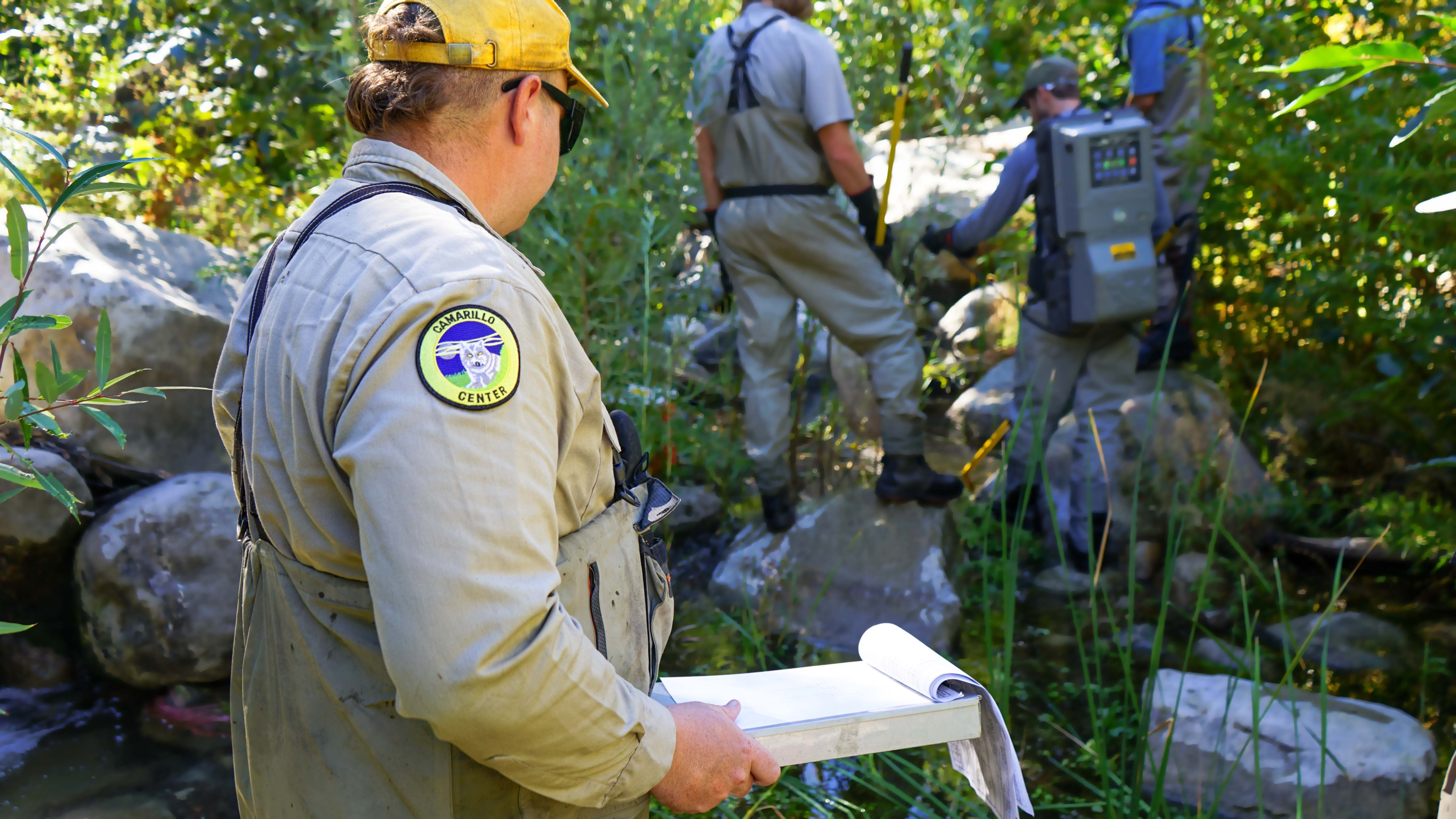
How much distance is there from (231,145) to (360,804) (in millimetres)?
5139

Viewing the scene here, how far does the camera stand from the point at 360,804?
3.82 feet

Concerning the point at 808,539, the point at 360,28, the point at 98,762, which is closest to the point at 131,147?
the point at 98,762

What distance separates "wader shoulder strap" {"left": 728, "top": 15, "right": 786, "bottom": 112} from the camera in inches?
160

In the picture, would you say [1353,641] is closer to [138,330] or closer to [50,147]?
[50,147]

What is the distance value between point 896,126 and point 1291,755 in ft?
8.32

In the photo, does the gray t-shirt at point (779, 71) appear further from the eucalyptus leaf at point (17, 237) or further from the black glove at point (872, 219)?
the eucalyptus leaf at point (17, 237)

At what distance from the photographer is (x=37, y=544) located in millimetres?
3576

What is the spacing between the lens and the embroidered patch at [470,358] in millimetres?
975

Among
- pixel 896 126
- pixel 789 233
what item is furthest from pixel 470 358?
pixel 896 126

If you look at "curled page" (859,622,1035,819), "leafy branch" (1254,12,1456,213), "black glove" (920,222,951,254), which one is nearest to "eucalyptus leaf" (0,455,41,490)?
"curled page" (859,622,1035,819)

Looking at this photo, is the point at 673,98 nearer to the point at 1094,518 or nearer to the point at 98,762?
the point at 1094,518

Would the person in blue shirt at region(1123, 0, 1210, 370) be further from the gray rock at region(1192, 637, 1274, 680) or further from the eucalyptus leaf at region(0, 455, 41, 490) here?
the eucalyptus leaf at region(0, 455, 41, 490)

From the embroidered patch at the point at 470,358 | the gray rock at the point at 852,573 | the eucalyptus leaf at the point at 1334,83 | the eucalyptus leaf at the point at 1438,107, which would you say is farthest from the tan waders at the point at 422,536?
the gray rock at the point at 852,573

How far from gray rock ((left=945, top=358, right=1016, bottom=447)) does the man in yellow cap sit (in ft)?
14.5
